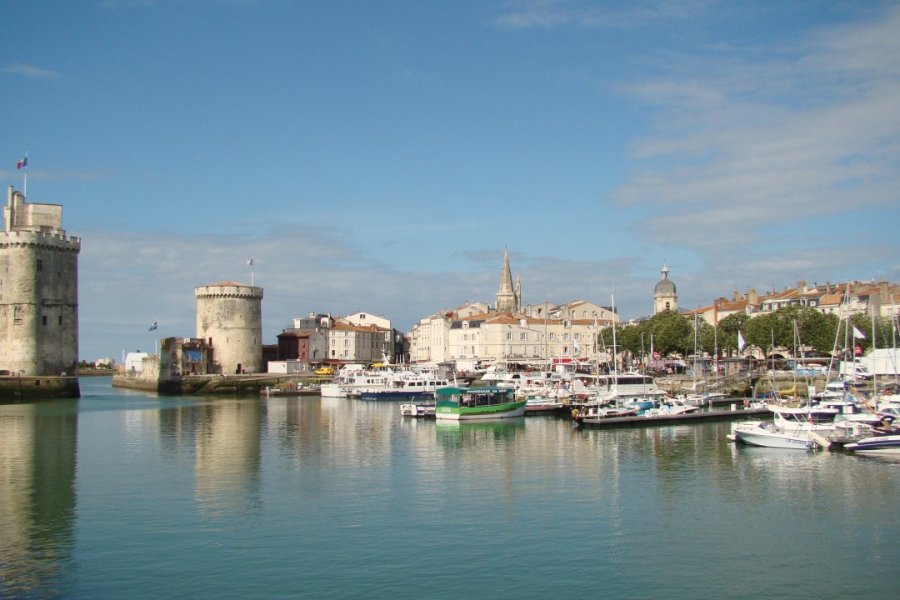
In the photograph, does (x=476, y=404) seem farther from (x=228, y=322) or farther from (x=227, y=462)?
(x=228, y=322)

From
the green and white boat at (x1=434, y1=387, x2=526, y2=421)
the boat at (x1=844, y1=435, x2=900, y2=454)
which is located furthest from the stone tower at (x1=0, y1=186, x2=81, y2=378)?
the boat at (x1=844, y1=435, x2=900, y2=454)

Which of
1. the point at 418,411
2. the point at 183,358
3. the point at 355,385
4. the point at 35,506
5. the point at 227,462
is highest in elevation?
the point at 183,358

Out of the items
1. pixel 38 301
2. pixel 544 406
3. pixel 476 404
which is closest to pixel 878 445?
pixel 476 404

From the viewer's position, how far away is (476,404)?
47344 millimetres

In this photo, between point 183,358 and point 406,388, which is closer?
point 406,388

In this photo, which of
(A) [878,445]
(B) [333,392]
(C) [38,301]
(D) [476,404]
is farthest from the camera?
(B) [333,392]

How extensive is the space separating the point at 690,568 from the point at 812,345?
60.1 meters

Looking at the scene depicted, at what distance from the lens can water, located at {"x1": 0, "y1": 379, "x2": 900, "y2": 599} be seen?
16266 mm

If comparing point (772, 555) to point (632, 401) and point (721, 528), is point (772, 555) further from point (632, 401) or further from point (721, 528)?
point (632, 401)

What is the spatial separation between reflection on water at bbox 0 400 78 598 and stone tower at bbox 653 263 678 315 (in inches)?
3511

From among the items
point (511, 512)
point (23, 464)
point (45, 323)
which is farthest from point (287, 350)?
point (511, 512)

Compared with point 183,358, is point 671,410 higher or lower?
lower

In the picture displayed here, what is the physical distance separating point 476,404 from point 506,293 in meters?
84.0

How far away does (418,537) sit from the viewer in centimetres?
1930
